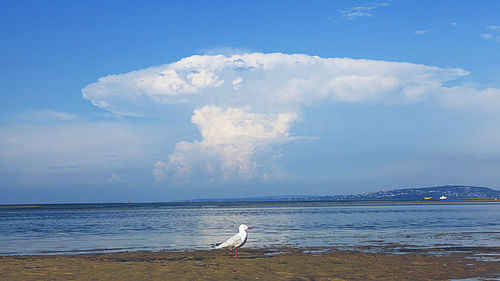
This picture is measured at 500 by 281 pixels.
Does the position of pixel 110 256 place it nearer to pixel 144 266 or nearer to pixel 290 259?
pixel 144 266

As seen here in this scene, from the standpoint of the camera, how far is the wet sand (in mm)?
15031

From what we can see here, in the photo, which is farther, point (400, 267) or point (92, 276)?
point (400, 267)

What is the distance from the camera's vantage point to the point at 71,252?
2359cm

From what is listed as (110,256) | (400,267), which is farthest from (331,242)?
(110,256)

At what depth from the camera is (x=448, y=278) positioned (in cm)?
1437

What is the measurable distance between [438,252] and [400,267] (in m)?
5.25

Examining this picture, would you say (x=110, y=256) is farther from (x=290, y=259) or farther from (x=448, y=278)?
(x=448, y=278)

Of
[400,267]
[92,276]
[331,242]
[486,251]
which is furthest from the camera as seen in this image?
[331,242]

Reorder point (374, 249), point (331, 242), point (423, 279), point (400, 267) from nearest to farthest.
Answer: point (423, 279) < point (400, 267) < point (374, 249) < point (331, 242)

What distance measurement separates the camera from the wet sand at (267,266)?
A: 15031mm

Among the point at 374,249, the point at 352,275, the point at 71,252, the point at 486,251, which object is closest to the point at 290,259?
the point at 352,275

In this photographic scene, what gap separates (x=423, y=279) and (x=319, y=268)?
3.56 m

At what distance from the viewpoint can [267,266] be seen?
17.1 meters

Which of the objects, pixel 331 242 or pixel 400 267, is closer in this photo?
pixel 400 267
